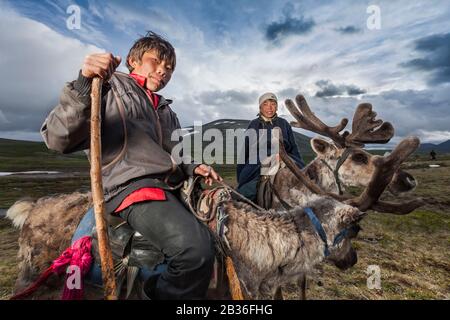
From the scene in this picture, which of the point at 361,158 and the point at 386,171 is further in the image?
the point at 361,158

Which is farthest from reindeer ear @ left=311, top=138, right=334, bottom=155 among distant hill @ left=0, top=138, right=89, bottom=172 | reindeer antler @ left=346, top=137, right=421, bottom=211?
distant hill @ left=0, top=138, right=89, bottom=172

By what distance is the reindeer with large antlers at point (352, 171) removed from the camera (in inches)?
194

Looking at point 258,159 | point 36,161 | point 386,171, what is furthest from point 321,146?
point 36,161

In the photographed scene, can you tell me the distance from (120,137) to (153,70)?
1028mm

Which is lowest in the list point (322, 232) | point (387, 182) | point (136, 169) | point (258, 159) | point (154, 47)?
point (322, 232)

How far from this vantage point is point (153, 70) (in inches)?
136

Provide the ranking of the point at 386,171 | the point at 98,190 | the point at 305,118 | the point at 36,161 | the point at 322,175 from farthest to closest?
the point at 36,161, the point at 305,118, the point at 322,175, the point at 386,171, the point at 98,190

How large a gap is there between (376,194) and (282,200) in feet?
6.50

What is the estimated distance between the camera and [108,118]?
284 centimetres

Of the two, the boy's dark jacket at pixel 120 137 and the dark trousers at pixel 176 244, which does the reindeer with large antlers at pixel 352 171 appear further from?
the boy's dark jacket at pixel 120 137

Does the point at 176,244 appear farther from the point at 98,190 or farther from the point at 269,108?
the point at 269,108

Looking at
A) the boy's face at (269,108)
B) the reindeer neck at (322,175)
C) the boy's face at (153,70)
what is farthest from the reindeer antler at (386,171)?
the boy's face at (153,70)

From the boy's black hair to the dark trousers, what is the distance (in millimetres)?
1775
